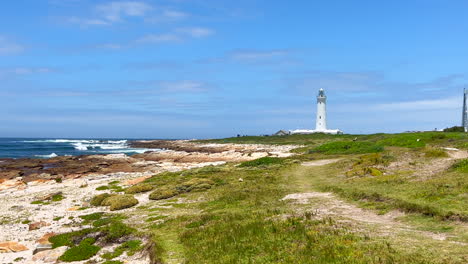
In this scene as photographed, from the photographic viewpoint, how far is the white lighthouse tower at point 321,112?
127 metres

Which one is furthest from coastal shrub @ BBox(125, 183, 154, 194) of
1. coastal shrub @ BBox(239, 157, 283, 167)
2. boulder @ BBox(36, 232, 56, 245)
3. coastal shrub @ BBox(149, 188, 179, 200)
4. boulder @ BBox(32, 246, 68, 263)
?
coastal shrub @ BBox(239, 157, 283, 167)

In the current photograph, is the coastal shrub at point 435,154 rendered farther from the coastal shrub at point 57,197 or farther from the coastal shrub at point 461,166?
the coastal shrub at point 57,197

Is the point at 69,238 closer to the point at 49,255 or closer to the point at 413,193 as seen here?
the point at 49,255

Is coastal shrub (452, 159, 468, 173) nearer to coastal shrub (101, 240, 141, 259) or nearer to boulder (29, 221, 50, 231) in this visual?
coastal shrub (101, 240, 141, 259)

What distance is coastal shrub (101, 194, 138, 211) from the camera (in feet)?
85.6

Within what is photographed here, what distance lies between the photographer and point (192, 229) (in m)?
17.8

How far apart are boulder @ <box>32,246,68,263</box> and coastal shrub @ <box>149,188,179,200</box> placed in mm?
11913

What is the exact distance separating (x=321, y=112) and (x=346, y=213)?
117m

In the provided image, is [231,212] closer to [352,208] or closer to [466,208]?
[352,208]

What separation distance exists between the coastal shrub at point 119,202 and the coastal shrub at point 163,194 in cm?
173

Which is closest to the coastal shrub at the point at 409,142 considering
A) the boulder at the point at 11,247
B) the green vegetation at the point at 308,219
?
the green vegetation at the point at 308,219

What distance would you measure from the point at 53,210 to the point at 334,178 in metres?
23.2

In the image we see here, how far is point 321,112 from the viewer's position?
13150cm

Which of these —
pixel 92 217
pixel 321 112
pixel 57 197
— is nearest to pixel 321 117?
pixel 321 112
